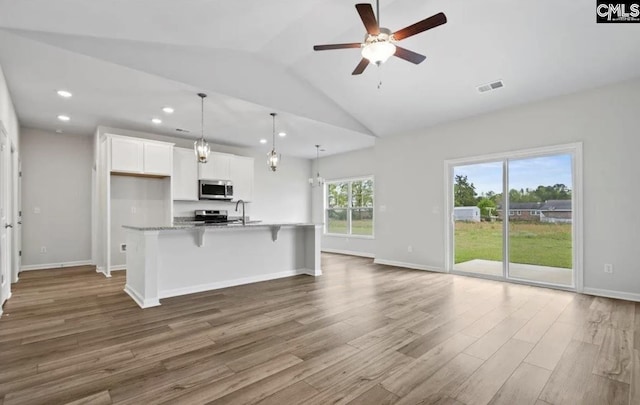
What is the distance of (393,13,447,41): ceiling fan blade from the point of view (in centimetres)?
239

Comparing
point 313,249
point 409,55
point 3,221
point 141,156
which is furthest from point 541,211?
point 3,221

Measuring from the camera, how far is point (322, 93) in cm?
541

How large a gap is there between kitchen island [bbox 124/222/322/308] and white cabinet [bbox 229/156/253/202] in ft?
8.12

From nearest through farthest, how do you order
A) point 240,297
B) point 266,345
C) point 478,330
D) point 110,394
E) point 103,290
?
point 110,394 < point 266,345 < point 478,330 < point 240,297 < point 103,290

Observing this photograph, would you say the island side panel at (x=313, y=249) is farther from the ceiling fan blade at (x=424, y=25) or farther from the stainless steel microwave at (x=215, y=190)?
the ceiling fan blade at (x=424, y=25)

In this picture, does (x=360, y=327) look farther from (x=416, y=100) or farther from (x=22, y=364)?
(x=416, y=100)

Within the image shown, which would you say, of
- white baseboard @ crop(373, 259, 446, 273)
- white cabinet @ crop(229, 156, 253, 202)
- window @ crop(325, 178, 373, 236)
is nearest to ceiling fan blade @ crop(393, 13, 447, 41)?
white baseboard @ crop(373, 259, 446, 273)

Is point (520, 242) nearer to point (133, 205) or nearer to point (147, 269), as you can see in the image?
point (147, 269)

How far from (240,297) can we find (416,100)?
4.08m

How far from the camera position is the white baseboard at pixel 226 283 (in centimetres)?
401

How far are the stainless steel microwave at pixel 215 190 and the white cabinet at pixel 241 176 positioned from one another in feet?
0.65

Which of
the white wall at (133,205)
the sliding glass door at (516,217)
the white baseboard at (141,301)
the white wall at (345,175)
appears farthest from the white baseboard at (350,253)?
the white baseboard at (141,301)

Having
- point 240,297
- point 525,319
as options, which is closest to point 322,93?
point 240,297

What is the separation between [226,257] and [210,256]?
243 millimetres
